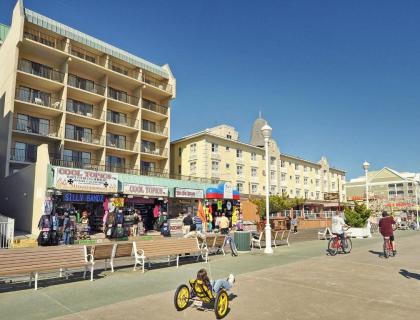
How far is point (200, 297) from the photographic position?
636 centimetres

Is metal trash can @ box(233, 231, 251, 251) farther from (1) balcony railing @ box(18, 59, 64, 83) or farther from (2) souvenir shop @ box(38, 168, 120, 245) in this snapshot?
(1) balcony railing @ box(18, 59, 64, 83)

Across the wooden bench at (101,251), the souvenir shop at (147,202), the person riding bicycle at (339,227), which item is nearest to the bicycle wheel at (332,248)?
the person riding bicycle at (339,227)

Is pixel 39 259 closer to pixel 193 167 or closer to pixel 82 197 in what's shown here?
pixel 82 197

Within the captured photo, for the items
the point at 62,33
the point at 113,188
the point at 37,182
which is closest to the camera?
the point at 37,182

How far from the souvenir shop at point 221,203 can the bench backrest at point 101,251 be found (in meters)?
24.6

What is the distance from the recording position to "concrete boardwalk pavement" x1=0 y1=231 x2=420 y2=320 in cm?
620

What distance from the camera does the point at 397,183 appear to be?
341 feet

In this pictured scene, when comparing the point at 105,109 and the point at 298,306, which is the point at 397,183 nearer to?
the point at 105,109

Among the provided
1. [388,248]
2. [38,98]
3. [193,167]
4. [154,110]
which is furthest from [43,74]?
[388,248]

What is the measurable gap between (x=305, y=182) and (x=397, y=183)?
180 feet

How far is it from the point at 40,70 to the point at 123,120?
941 cm

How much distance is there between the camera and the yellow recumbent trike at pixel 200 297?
6102 mm

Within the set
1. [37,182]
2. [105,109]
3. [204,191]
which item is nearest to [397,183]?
[204,191]

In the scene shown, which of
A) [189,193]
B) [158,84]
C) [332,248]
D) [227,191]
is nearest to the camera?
[332,248]
